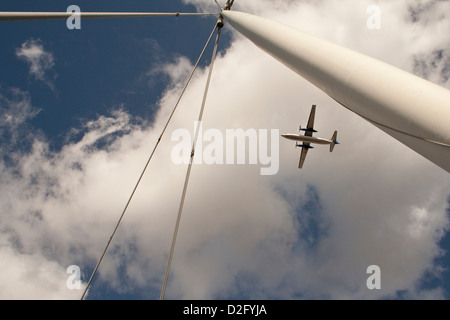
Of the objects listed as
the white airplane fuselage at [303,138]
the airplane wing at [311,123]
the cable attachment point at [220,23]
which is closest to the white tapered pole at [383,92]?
the cable attachment point at [220,23]

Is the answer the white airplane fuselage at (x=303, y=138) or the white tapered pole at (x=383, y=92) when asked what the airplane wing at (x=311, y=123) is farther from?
the white tapered pole at (x=383, y=92)

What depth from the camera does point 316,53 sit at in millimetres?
6762

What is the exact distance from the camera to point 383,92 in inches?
202

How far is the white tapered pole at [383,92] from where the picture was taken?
14.6 ft

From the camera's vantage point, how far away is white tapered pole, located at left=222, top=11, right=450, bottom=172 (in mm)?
4465

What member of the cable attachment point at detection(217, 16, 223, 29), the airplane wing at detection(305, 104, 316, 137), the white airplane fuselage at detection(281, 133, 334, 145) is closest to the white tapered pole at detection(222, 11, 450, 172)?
the cable attachment point at detection(217, 16, 223, 29)

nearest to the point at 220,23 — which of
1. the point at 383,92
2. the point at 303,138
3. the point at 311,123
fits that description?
the point at 383,92

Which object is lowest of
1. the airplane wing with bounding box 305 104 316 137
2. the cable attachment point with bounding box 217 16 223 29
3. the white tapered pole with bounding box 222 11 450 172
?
the white tapered pole with bounding box 222 11 450 172

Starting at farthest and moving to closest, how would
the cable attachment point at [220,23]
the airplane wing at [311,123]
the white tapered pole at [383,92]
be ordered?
the airplane wing at [311,123] → the cable attachment point at [220,23] → the white tapered pole at [383,92]

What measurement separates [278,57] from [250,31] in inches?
96.3

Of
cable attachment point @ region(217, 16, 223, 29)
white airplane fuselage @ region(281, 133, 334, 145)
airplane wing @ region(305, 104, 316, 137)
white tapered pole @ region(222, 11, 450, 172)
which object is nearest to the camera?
white tapered pole @ region(222, 11, 450, 172)

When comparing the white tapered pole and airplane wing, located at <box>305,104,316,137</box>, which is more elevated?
airplane wing, located at <box>305,104,316,137</box>

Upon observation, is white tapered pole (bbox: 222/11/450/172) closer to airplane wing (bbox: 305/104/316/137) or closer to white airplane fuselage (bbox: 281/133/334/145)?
white airplane fuselage (bbox: 281/133/334/145)
